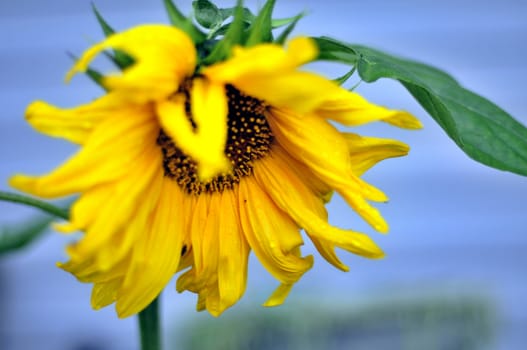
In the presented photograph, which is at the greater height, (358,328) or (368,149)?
(368,149)

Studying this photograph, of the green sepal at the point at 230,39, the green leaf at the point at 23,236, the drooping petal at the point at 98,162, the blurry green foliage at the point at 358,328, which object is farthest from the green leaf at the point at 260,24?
the blurry green foliage at the point at 358,328

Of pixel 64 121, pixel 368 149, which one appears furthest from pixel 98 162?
pixel 368 149

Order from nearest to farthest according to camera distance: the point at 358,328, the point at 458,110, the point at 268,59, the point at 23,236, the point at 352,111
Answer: the point at 268,59
the point at 352,111
the point at 458,110
the point at 23,236
the point at 358,328

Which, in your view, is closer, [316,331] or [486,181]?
[316,331]

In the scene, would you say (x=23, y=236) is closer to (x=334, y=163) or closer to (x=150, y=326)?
(x=150, y=326)

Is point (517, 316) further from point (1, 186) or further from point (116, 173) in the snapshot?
point (116, 173)

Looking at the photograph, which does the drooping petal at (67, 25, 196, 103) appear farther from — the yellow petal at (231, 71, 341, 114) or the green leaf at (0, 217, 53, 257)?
the green leaf at (0, 217, 53, 257)

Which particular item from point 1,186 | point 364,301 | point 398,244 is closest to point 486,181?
point 398,244
